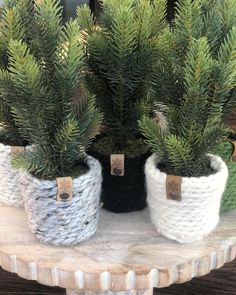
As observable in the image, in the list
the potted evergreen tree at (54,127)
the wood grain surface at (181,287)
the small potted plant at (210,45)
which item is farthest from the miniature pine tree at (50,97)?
the wood grain surface at (181,287)

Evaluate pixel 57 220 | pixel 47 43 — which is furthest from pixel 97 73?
pixel 57 220

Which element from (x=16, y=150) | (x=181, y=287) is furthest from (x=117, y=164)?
(x=181, y=287)

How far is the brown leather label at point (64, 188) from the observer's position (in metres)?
0.61

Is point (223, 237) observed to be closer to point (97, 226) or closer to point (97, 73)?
point (97, 226)

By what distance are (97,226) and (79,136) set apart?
0.15 m

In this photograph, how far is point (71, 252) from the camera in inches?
25.5

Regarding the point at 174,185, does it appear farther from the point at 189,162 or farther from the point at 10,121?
the point at 10,121

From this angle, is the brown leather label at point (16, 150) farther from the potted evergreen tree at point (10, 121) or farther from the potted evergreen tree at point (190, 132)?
the potted evergreen tree at point (190, 132)

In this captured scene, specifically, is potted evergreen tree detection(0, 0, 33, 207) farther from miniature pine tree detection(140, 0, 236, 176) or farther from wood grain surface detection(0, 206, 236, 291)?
miniature pine tree detection(140, 0, 236, 176)

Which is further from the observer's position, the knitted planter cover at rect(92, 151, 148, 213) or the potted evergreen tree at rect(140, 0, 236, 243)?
the knitted planter cover at rect(92, 151, 148, 213)

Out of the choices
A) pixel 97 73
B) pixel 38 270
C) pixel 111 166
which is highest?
pixel 97 73

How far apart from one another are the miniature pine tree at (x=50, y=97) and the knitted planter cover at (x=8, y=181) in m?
0.07

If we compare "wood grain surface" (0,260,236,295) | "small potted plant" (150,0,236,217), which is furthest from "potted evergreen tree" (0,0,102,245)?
"wood grain surface" (0,260,236,295)

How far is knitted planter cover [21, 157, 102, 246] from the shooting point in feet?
2.03
